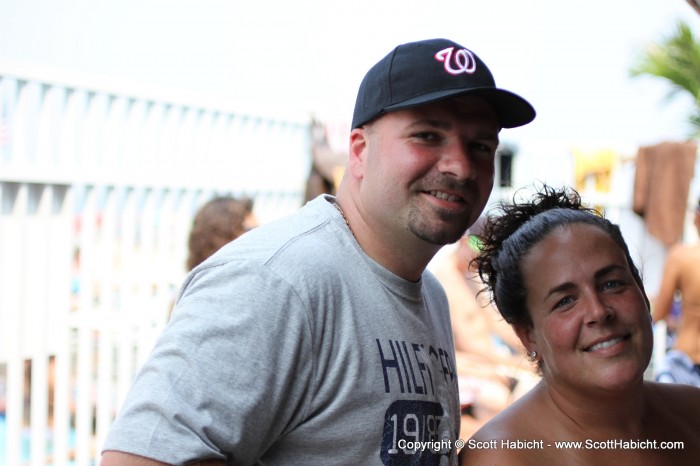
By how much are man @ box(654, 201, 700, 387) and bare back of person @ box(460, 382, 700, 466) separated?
283 centimetres

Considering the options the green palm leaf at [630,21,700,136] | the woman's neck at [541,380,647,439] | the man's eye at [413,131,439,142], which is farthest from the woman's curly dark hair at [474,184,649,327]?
the green palm leaf at [630,21,700,136]

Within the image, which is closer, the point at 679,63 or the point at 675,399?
the point at 675,399

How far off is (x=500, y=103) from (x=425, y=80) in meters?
0.21

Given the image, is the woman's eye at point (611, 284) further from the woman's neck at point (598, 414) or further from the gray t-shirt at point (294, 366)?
the gray t-shirt at point (294, 366)

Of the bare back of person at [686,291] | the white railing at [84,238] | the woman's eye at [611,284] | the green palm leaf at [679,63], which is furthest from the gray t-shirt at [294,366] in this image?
the green palm leaf at [679,63]

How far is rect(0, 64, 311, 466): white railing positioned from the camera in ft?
13.9

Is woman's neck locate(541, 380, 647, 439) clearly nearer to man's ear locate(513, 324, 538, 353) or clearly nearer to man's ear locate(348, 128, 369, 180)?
man's ear locate(513, 324, 538, 353)

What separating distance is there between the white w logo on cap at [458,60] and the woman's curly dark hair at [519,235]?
564 mm

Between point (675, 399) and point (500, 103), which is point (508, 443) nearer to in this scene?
point (675, 399)

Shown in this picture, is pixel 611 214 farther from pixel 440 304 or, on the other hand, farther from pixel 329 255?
pixel 329 255

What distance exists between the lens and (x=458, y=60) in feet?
5.85

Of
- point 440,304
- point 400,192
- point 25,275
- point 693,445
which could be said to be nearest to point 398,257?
point 400,192

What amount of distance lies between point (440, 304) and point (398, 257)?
0.39m

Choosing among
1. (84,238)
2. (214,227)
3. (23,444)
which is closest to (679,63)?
(214,227)
